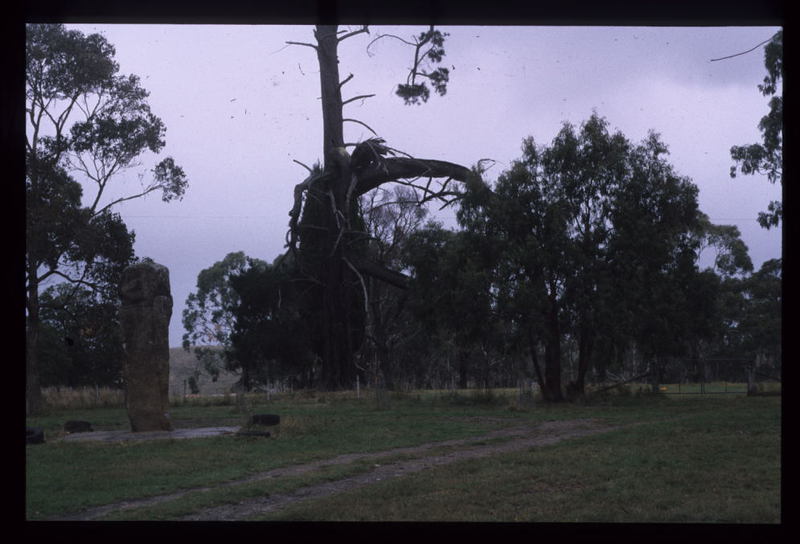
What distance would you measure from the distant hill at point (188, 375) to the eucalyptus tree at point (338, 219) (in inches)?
620

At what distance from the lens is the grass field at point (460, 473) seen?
23.0ft

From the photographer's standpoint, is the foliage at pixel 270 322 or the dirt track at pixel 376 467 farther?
the foliage at pixel 270 322

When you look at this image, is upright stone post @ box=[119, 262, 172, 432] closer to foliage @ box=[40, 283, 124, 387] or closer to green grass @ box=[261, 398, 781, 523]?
green grass @ box=[261, 398, 781, 523]

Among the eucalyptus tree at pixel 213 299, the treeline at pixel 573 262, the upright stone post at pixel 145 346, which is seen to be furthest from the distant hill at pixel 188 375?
the upright stone post at pixel 145 346

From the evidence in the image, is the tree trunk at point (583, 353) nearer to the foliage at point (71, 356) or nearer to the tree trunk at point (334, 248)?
the tree trunk at point (334, 248)

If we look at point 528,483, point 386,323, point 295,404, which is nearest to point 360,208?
point 386,323

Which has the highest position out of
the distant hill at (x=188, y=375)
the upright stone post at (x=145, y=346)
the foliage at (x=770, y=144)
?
the foliage at (x=770, y=144)

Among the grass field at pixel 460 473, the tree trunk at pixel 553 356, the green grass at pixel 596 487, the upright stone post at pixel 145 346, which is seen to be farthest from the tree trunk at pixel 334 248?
the green grass at pixel 596 487

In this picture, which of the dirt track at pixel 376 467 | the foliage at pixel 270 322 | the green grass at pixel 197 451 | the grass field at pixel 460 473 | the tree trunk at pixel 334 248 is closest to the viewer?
the grass field at pixel 460 473

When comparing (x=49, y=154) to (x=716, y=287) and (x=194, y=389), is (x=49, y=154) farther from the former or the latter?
(x=194, y=389)

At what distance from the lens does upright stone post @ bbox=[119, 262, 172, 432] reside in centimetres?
1319

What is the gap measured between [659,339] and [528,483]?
45.8 feet

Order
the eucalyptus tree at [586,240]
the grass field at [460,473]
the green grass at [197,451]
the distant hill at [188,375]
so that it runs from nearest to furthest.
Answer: the grass field at [460,473] → the green grass at [197,451] → the eucalyptus tree at [586,240] → the distant hill at [188,375]

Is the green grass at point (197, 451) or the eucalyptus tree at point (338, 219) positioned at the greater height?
the eucalyptus tree at point (338, 219)
